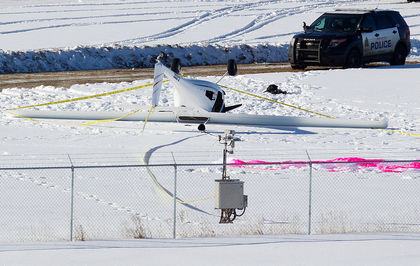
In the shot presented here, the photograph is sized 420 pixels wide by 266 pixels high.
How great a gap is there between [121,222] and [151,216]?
666 mm

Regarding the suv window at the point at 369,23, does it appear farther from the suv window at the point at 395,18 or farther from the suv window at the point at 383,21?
the suv window at the point at 395,18

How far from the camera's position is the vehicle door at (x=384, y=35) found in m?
31.4

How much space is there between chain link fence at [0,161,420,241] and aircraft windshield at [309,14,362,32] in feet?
36.1

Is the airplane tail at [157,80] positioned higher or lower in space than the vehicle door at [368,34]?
lower

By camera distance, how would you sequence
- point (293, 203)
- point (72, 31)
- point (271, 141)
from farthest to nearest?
point (72, 31) → point (271, 141) → point (293, 203)

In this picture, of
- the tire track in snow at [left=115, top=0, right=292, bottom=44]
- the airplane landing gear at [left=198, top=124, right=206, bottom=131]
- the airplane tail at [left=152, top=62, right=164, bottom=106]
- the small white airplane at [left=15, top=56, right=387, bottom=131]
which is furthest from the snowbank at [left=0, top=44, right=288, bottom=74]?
the airplane tail at [left=152, top=62, right=164, bottom=106]

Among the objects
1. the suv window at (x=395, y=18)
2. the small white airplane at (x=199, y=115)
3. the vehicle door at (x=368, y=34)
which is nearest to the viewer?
the small white airplane at (x=199, y=115)

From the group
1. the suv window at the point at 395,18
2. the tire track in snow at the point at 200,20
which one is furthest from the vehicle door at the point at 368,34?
the tire track in snow at the point at 200,20

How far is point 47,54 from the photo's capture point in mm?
36469

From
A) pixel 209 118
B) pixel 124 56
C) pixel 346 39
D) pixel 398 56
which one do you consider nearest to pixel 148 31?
pixel 124 56

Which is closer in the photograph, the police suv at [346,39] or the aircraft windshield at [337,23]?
the police suv at [346,39]

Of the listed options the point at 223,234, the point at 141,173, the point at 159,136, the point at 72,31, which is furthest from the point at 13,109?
the point at 72,31

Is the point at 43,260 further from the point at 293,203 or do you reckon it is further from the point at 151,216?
the point at 293,203

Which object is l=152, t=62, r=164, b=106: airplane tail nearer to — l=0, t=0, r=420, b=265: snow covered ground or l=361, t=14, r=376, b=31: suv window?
l=0, t=0, r=420, b=265: snow covered ground
